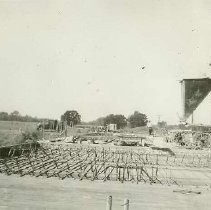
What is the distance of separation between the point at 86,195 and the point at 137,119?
81363 mm

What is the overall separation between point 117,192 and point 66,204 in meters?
1.82

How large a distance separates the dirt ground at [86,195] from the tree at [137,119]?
258 ft

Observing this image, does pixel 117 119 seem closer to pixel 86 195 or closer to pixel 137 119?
pixel 137 119

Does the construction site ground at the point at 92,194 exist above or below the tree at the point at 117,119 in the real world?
A: below

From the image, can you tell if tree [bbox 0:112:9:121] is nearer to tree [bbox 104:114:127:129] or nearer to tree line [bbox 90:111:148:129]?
tree line [bbox 90:111:148:129]

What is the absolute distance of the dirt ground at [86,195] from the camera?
786 cm

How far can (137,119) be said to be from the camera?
89750 millimetres

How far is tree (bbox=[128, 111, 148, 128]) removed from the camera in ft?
292

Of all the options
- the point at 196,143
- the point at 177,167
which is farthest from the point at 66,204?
the point at 196,143

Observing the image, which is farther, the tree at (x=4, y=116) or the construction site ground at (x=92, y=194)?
the tree at (x=4, y=116)

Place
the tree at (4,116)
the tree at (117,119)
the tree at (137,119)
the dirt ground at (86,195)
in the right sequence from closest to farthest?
the dirt ground at (86,195)
the tree at (4,116)
the tree at (137,119)
the tree at (117,119)

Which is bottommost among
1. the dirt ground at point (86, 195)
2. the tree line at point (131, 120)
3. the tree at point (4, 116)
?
the dirt ground at point (86, 195)

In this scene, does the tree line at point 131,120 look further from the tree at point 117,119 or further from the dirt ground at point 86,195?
the dirt ground at point 86,195

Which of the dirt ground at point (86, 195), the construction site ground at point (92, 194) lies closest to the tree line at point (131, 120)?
the construction site ground at point (92, 194)
